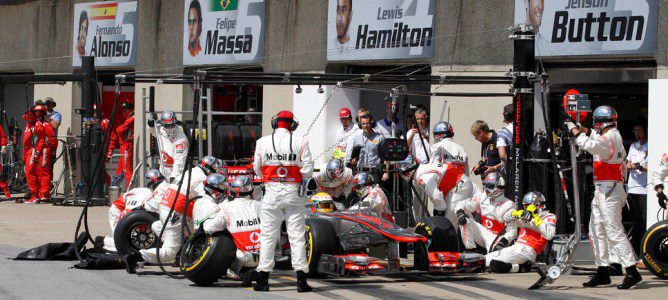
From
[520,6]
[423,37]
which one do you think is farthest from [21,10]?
[520,6]

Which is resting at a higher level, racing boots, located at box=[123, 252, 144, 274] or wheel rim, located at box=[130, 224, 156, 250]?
wheel rim, located at box=[130, 224, 156, 250]

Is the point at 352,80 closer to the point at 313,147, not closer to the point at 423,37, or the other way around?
the point at 423,37

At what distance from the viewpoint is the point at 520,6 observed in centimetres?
1798

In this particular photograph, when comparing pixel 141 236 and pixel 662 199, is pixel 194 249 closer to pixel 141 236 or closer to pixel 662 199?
pixel 141 236

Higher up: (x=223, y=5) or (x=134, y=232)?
(x=223, y=5)

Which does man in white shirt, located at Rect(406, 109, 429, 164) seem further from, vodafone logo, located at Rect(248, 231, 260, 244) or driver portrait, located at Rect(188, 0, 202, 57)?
driver portrait, located at Rect(188, 0, 202, 57)

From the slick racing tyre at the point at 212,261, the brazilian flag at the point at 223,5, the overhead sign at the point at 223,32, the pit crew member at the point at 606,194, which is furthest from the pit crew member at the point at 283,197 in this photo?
the brazilian flag at the point at 223,5

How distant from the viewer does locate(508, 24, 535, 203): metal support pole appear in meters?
14.0

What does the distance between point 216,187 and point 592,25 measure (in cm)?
651

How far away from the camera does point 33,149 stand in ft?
82.6

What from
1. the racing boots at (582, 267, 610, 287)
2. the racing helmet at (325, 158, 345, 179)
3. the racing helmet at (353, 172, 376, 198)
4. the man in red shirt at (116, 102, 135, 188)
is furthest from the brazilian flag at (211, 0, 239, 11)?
the racing boots at (582, 267, 610, 287)

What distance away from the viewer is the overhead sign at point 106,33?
27.4 m

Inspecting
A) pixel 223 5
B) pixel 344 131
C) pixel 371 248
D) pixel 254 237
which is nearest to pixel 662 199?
pixel 371 248

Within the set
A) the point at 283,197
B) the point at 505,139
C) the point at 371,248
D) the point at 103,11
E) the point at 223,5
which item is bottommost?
the point at 371,248
